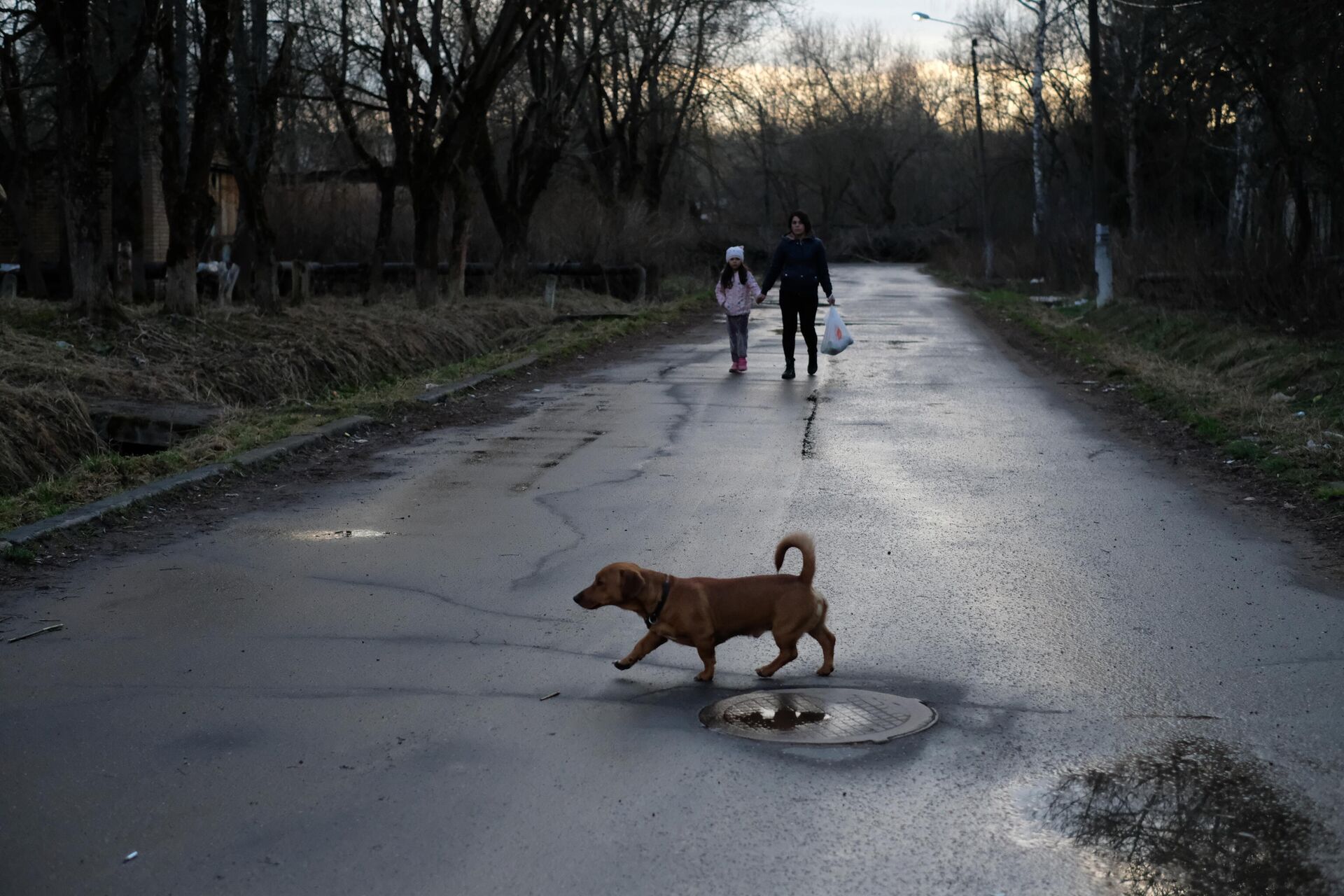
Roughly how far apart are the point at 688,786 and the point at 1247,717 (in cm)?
209

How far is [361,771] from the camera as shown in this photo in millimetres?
4535

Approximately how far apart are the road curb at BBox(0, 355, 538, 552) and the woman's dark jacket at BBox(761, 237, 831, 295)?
5.03 m

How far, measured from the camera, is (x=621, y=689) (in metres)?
5.47

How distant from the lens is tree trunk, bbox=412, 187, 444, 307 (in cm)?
2430

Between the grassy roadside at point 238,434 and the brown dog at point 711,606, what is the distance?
380 cm

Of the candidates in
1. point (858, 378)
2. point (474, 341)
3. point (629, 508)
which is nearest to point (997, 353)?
point (858, 378)

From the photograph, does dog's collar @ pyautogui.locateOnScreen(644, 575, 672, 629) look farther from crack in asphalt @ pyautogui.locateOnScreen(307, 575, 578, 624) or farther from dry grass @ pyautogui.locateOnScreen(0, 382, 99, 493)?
dry grass @ pyautogui.locateOnScreen(0, 382, 99, 493)

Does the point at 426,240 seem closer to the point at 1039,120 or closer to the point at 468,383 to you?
→ the point at 468,383

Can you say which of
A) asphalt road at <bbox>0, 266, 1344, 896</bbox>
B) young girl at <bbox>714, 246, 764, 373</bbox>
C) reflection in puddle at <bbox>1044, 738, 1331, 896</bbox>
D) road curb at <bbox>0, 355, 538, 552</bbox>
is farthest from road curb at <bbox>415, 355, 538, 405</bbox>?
reflection in puddle at <bbox>1044, 738, 1331, 896</bbox>

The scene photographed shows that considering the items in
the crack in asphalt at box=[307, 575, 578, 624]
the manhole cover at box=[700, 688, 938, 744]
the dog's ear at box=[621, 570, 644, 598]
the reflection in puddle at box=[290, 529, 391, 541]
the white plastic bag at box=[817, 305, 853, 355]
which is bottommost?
the manhole cover at box=[700, 688, 938, 744]

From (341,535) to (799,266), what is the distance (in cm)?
1013

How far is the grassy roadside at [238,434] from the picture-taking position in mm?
8820

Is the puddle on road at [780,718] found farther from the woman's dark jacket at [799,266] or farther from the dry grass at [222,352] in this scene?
the woman's dark jacket at [799,266]

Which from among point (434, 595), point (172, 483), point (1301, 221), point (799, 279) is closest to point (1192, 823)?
point (434, 595)
